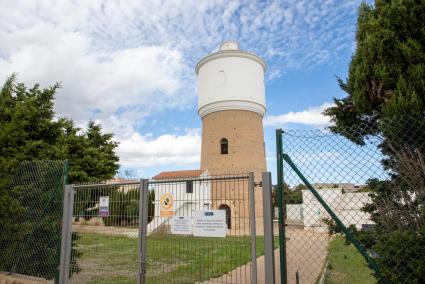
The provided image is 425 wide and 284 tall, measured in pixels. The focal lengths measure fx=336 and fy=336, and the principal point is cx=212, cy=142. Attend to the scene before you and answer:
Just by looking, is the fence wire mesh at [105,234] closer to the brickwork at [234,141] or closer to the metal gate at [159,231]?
the metal gate at [159,231]

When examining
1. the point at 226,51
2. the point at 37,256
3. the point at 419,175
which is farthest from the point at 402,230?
the point at 226,51

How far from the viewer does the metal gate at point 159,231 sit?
4.40 metres

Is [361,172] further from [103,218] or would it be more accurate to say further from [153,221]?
[103,218]

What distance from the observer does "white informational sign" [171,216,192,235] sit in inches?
183

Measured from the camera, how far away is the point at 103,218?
5.86 m

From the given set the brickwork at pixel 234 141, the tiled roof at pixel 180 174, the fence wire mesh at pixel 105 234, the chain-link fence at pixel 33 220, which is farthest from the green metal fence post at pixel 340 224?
the tiled roof at pixel 180 174

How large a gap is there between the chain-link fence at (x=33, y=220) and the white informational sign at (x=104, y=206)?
1.20 m

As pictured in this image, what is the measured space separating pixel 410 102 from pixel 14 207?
742 cm

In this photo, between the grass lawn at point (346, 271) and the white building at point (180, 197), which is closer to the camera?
the white building at point (180, 197)

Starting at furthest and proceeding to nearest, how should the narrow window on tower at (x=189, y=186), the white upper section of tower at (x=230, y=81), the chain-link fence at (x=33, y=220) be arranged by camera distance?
the white upper section of tower at (x=230, y=81), the chain-link fence at (x=33, y=220), the narrow window on tower at (x=189, y=186)

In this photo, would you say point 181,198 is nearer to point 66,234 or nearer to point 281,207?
point 281,207

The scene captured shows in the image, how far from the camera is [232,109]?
26156mm

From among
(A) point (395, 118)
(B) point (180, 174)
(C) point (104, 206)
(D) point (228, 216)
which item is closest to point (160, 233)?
(D) point (228, 216)

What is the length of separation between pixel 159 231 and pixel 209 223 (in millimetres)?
966
